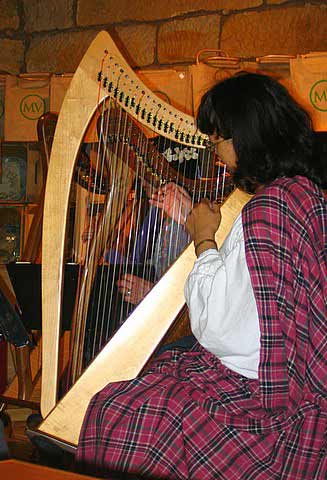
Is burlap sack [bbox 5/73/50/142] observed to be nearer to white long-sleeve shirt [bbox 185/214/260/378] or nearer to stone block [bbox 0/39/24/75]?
stone block [bbox 0/39/24/75]

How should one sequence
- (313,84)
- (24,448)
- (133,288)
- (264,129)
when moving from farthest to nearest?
(313,84), (24,448), (133,288), (264,129)

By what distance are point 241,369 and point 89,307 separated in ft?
1.80

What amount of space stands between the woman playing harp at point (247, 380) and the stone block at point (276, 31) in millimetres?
2323

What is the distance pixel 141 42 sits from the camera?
3.72 metres

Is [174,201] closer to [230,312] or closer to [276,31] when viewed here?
[230,312]

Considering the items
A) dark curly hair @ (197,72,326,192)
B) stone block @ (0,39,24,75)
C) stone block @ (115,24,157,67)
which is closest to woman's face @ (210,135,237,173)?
dark curly hair @ (197,72,326,192)

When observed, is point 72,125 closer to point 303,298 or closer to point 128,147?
point 128,147

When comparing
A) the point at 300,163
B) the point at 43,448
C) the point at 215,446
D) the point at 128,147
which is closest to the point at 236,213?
the point at 300,163

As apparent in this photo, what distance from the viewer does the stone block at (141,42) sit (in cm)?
370

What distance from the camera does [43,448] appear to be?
1489mm

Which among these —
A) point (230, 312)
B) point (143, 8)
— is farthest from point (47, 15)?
point (230, 312)

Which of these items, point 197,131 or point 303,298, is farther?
point 197,131

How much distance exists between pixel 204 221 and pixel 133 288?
0.38 metres

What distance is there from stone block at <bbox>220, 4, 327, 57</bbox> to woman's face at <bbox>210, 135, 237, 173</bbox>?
2169 mm
